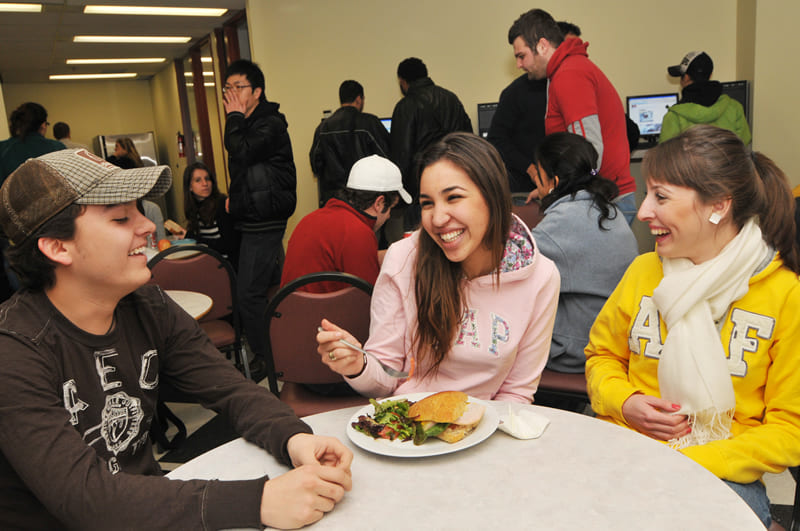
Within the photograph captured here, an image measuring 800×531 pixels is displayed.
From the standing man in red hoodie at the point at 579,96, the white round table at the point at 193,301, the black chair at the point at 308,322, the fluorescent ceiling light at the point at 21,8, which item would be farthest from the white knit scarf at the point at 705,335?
A: the fluorescent ceiling light at the point at 21,8

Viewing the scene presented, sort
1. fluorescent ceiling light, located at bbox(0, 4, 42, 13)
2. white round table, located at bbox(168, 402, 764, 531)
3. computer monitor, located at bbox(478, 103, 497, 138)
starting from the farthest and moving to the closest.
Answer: fluorescent ceiling light, located at bbox(0, 4, 42, 13)
computer monitor, located at bbox(478, 103, 497, 138)
white round table, located at bbox(168, 402, 764, 531)

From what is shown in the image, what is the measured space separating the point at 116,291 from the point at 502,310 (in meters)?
0.89

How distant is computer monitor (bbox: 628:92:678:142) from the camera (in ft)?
17.5

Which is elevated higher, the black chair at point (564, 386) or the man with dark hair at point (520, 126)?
the man with dark hair at point (520, 126)

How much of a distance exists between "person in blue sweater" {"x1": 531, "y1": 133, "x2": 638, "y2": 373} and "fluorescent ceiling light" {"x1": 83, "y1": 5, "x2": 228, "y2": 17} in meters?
5.65

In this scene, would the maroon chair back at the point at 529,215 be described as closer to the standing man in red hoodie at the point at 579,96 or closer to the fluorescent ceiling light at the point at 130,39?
the standing man in red hoodie at the point at 579,96

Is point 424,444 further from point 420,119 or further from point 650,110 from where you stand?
point 650,110

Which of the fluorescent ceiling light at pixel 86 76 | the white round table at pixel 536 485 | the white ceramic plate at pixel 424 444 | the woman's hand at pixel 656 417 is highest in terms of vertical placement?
the fluorescent ceiling light at pixel 86 76

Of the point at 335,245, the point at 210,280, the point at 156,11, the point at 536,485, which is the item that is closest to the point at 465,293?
the point at 536,485

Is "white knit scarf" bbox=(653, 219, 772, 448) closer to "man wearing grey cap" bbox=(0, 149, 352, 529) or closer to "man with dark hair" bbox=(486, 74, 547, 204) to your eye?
"man wearing grey cap" bbox=(0, 149, 352, 529)

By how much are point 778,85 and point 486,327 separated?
4748 millimetres

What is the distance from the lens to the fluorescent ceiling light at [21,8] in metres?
5.91

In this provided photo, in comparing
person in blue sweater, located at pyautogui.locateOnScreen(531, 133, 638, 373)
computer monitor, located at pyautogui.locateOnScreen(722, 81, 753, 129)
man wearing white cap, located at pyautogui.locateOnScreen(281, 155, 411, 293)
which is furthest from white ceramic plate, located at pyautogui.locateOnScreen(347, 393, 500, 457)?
computer monitor, located at pyautogui.locateOnScreen(722, 81, 753, 129)

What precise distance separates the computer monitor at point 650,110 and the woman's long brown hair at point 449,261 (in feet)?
14.4
